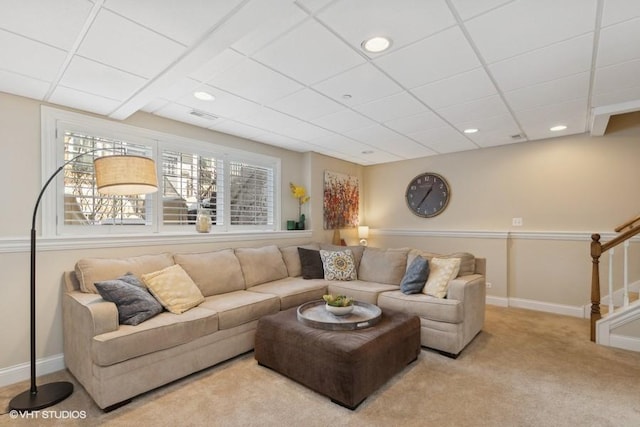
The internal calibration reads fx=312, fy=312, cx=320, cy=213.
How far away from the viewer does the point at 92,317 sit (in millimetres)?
2109

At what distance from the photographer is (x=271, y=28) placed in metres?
1.88

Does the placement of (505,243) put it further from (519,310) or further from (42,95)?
(42,95)

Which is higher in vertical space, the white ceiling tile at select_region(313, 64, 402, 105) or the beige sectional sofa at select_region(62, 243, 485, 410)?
the white ceiling tile at select_region(313, 64, 402, 105)

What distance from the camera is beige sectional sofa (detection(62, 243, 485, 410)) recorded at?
7.00 feet

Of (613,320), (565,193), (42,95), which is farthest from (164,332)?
(565,193)

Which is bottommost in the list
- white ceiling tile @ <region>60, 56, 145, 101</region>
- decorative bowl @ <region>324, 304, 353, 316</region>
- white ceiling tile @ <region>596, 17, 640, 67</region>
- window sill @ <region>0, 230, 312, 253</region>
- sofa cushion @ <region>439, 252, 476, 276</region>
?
decorative bowl @ <region>324, 304, 353, 316</region>

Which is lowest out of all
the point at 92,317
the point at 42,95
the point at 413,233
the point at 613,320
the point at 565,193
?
the point at 613,320

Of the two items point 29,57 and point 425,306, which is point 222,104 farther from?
point 425,306

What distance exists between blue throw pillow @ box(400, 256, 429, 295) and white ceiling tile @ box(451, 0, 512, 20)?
2325 millimetres

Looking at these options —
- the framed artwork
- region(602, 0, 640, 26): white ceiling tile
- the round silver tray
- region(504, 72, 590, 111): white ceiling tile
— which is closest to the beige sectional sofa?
the round silver tray

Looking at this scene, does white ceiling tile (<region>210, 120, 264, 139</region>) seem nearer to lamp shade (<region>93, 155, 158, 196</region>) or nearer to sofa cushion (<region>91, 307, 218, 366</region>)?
lamp shade (<region>93, 155, 158, 196</region>)

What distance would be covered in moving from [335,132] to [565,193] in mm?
3241

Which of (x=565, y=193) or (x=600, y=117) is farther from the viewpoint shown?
(x=565, y=193)

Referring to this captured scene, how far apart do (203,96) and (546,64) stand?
280cm
